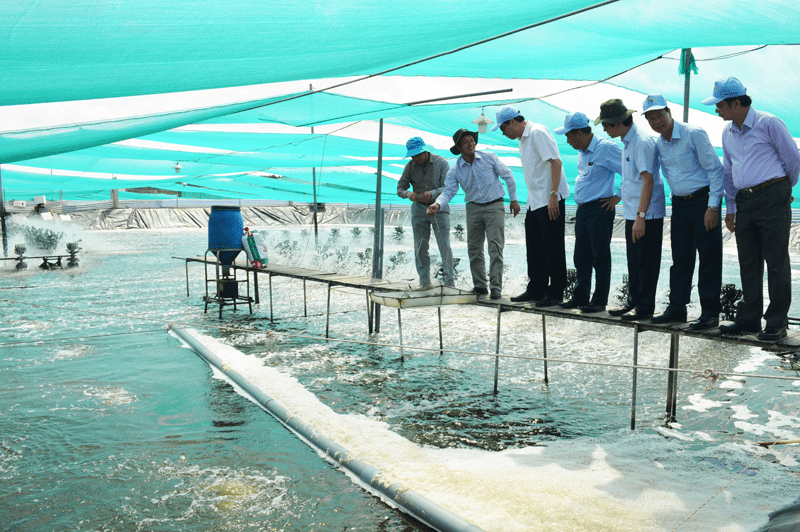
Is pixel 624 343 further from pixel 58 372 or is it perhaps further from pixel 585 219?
pixel 58 372

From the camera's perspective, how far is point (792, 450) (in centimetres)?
431

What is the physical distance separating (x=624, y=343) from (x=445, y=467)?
4.66 meters

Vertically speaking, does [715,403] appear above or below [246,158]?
below

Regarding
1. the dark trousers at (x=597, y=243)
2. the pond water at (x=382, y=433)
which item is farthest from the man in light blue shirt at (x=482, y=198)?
the pond water at (x=382, y=433)

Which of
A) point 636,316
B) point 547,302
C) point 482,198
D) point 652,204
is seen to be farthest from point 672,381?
point 482,198

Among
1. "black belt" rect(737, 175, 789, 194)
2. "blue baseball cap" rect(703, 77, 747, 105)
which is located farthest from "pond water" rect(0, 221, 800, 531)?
"blue baseball cap" rect(703, 77, 747, 105)

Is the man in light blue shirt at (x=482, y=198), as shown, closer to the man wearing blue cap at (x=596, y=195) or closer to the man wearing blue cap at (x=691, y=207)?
the man wearing blue cap at (x=596, y=195)

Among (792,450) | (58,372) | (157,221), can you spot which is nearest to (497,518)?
(792,450)

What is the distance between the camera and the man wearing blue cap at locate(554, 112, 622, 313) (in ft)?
16.1

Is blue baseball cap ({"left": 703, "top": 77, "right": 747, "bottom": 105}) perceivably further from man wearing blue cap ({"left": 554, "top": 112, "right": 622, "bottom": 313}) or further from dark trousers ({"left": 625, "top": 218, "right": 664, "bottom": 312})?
man wearing blue cap ({"left": 554, "top": 112, "right": 622, "bottom": 313})

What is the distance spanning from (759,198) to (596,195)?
1.32 m

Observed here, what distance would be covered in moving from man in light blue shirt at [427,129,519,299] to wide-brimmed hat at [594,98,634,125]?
1315mm

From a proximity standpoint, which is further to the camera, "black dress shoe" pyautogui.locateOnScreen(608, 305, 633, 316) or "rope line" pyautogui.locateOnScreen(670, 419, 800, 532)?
"black dress shoe" pyautogui.locateOnScreen(608, 305, 633, 316)

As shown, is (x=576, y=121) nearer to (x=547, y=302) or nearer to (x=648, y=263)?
(x=648, y=263)
